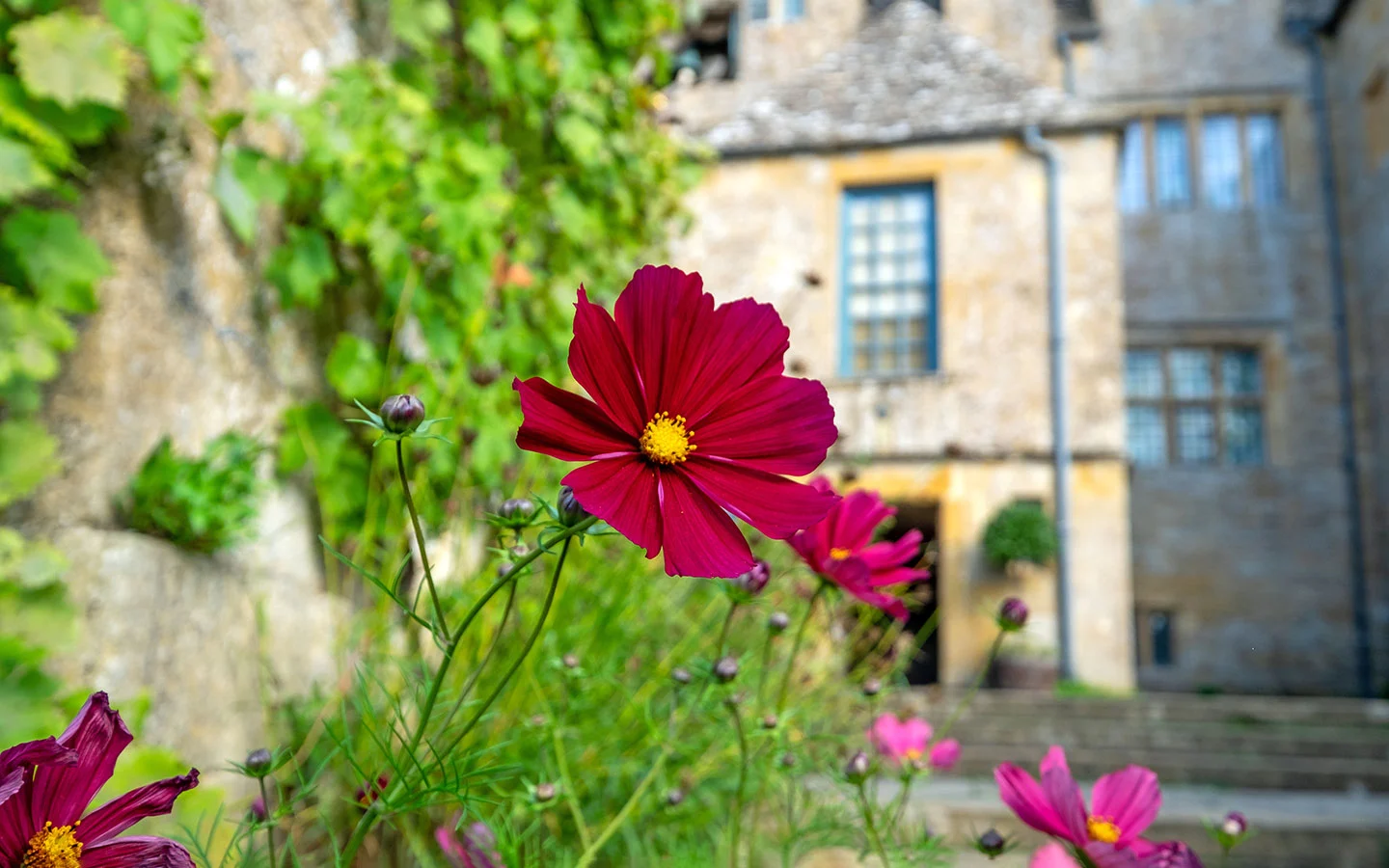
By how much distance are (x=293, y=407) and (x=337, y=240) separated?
1.19 ft

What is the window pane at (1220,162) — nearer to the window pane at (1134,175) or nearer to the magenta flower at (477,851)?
the window pane at (1134,175)

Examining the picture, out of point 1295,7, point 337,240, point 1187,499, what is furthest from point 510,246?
point 1295,7

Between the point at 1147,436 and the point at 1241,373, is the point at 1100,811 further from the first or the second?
the point at 1241,373

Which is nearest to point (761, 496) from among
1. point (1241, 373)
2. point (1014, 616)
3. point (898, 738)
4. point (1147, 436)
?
point (1014, 616)

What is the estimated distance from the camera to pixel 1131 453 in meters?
10.1

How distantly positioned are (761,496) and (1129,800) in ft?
1.22

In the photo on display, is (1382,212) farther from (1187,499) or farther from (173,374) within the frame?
(173,374)

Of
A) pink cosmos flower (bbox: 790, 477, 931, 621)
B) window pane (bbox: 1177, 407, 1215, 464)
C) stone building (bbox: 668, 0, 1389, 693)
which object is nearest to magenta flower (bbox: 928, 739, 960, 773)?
pink cosmos flower (bbox: 790, 477, 931, 621)

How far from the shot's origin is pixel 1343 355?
9.58 meters

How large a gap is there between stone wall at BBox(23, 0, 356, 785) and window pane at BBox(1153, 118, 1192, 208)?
1074 cm

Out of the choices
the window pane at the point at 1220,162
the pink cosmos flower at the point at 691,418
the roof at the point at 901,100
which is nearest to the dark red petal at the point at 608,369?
the pink cosmos flower at the point at 691,418

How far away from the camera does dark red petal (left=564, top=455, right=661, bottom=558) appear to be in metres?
0.41

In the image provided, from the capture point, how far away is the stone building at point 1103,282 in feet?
24.1

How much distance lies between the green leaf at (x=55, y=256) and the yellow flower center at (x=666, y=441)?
103 centimetres
